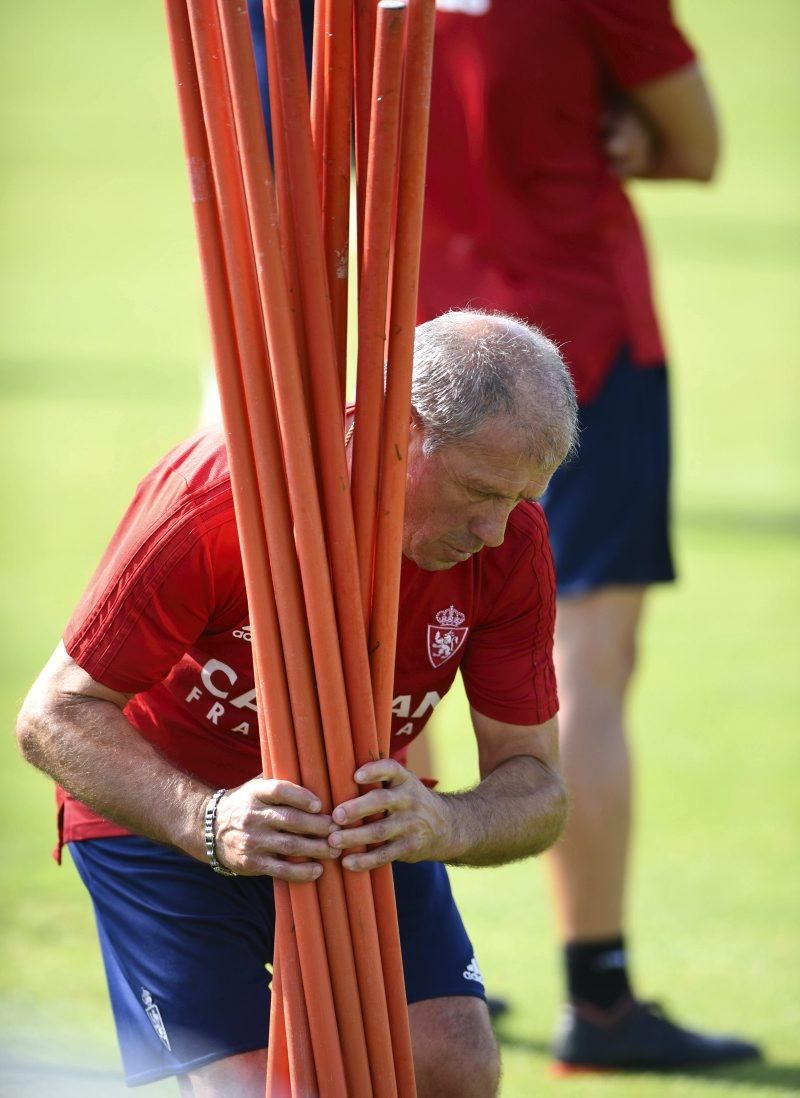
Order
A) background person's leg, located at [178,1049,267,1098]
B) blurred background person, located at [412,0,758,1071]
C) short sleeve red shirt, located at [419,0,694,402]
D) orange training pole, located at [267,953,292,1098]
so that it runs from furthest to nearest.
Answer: blurred background person, located at [412,0,758,1071] → short sleeve red shirt, located at [419,0,694,402] → background person's leg, located at [178,1049,267,1098] → orange training pole, located at [267,953,292,1098]

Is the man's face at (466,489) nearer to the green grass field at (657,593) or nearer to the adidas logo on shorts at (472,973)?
the adidas logo on shorts at (472,973)

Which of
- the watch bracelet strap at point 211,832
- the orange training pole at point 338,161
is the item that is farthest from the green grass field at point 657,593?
A: the orange training pole at point 338,161

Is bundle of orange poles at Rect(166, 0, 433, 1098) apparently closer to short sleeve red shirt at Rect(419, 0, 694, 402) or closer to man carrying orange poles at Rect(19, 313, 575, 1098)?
man carrying orange poles at Rect(19, 313, 575, 1098)

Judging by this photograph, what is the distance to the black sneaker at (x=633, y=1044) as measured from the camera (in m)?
3.88

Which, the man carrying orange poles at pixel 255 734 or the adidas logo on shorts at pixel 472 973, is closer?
the man carrying orange poles at pixel 255 734

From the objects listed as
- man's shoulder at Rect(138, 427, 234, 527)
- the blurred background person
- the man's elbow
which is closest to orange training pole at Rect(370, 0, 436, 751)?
man's shoulder at Rect(138, 427, 234, 527)

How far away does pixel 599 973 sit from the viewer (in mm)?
3932

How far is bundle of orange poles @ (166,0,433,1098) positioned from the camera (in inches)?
84.0

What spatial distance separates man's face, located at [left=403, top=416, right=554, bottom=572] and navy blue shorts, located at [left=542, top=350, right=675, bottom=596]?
4.52 feet

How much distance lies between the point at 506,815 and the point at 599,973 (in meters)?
1.38

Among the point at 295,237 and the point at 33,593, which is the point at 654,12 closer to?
the point at 295,237

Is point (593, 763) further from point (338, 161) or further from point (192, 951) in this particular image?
point (338, 161)

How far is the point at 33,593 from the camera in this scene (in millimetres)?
7180

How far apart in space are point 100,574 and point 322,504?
0.53m
